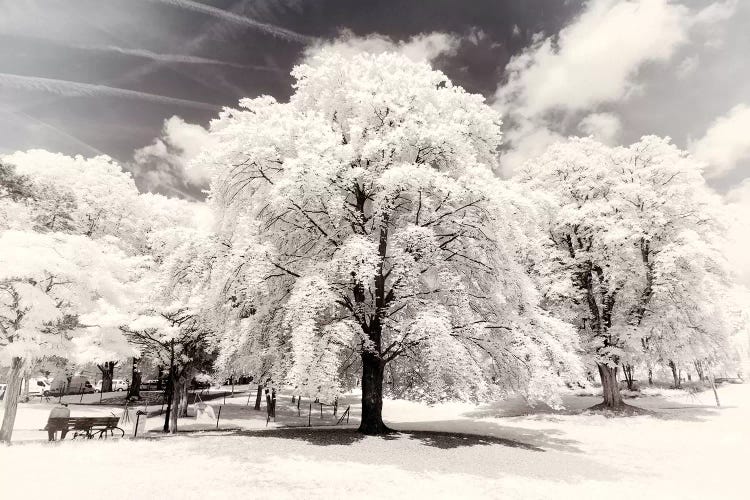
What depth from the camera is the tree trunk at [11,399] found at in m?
12.0

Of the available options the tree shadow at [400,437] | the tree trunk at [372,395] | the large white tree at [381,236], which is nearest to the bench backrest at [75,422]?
the tree shadow at [400,437]

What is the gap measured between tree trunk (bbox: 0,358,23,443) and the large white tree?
599cm

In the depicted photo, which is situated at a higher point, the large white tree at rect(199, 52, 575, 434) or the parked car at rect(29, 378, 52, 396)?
the large white tree at rect(199, 52, 575, 434)

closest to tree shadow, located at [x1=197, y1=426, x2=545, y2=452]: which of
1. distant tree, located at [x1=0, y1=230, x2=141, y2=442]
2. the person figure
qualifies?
the person figure

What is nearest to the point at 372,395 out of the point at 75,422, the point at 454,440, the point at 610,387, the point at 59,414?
the point at 454,440

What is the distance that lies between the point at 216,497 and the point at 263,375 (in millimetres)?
8039

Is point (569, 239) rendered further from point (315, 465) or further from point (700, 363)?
point (315, 465)

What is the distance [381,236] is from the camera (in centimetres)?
1505

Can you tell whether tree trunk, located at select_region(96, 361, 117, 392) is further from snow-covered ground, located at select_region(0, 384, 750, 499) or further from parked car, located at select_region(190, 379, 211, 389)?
snow-covered ground, located at select_region(0, 384, 750, 499)

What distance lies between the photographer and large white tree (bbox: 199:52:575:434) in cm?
1265

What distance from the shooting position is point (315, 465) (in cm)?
1040

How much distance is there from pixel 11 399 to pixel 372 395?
10.5 meters

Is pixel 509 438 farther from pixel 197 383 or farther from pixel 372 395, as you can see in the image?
pixel 197 383

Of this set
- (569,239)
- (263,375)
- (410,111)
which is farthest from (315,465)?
(569,239)
